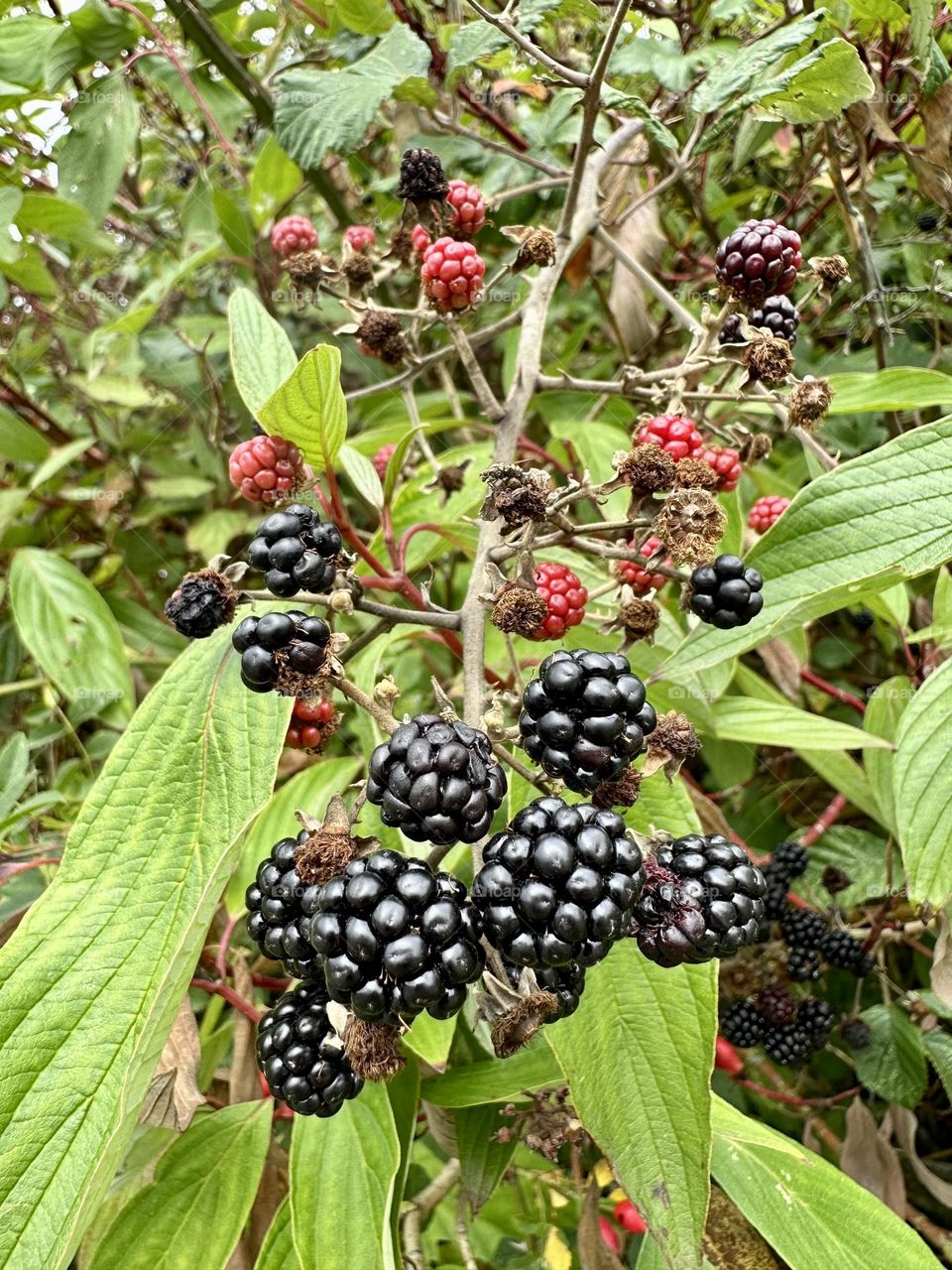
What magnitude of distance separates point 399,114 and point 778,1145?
2470 millimetres

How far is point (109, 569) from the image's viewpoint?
2.61m

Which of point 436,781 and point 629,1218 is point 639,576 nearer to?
point 436,781

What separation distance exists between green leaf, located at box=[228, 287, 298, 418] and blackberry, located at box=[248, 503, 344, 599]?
0.33 metres

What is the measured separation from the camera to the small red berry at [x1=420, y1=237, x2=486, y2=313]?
140cm

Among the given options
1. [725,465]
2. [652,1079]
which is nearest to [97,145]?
[725,465]

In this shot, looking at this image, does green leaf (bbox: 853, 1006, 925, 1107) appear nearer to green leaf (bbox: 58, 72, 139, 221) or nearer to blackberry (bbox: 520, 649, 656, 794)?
blackberry (bbox: 520, 649, 656, 794)

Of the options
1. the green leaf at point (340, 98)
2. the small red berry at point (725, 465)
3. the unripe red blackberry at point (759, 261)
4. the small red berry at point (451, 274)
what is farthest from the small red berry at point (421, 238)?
the small red berry at point (725, 465)

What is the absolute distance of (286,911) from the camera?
980 mm

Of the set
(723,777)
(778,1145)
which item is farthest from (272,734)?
(723,777)

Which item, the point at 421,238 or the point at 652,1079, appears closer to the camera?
the point at 652,1079

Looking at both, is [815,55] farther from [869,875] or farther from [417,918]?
[869,875]

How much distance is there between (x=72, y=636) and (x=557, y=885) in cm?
161

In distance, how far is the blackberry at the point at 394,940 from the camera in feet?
2.61

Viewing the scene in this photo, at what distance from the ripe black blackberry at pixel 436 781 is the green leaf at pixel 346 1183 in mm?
544
